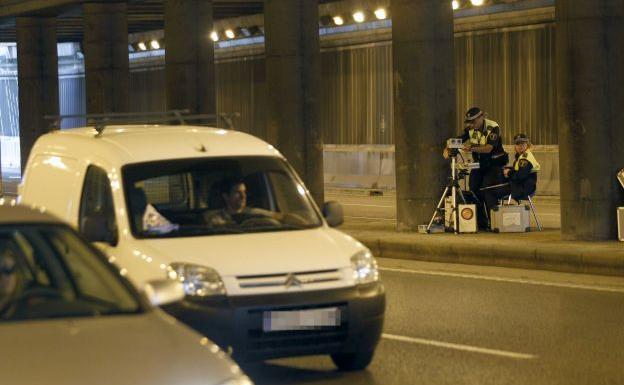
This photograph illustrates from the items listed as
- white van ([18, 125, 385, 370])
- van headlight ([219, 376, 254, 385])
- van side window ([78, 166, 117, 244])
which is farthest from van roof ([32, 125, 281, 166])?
van headlight ([219, 376, 254, 385])

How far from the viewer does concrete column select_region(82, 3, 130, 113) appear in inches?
1409

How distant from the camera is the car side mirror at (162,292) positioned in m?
6.59

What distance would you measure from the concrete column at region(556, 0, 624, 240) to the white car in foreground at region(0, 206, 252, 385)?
1176 centimetres

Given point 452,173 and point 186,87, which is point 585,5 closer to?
point 452,173

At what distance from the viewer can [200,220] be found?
10.2 m

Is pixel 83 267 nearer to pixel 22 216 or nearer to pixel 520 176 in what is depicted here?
pixel 22 216

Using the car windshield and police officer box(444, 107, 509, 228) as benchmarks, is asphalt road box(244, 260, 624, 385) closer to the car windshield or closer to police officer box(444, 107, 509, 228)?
the car windshield

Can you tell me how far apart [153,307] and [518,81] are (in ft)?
89.2

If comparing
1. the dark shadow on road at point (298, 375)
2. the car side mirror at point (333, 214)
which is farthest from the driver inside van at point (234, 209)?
the dark shadow on road at point (298, 375)

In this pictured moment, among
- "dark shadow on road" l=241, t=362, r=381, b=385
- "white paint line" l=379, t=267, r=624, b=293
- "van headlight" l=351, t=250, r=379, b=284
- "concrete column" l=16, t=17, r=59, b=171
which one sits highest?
"concrete column" l=16, t=17, r=59, b=171

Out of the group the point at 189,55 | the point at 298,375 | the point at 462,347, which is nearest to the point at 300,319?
the point at 298,375

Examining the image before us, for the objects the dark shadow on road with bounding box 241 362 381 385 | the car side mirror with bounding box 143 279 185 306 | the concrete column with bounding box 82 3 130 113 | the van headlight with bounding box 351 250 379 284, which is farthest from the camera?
the concrete column with bounding box 82 3 130 113

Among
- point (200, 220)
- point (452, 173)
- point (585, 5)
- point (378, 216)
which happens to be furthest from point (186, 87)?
point (200, 220)

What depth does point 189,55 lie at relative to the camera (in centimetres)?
2955
